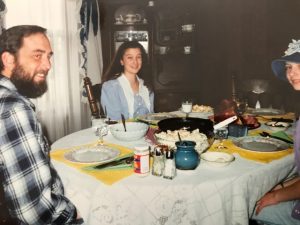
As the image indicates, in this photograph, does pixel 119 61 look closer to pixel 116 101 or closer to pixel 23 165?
pixel 116 101

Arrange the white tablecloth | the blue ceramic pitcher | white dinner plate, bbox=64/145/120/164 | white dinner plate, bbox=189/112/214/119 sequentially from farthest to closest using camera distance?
white dinner plate, bbox=189/112/214/119
white dinner plate, bbox=64/145/120/164
the blue ceramic pitcher
the white tablecloth

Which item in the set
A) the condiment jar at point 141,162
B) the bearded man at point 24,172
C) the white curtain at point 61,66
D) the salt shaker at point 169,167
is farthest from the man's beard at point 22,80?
the white curtain at point 61,66

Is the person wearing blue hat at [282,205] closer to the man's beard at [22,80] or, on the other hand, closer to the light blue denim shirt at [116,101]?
the man's beard at [22,80]

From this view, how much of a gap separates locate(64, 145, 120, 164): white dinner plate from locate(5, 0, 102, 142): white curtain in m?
1.61

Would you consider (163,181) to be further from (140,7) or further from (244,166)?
(140,7)

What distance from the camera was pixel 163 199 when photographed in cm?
113

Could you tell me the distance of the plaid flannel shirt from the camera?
1.01m

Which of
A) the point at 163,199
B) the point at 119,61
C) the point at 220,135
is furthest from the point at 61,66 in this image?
the point at 163,199

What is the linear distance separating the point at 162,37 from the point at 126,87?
1.80 meters

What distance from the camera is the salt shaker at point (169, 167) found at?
1188mm

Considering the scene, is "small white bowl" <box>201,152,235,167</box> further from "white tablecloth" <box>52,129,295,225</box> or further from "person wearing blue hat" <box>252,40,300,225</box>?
"person wearing blue hat" <box>252,40,300,225</box>

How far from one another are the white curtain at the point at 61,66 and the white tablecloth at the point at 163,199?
194 centimetres

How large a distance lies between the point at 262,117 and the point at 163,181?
139 cm

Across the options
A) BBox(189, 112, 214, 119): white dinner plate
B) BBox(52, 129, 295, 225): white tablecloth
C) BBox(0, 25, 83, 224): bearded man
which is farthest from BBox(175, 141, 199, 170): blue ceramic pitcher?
BBox(189, 112, 214, 119): white dinner plate
